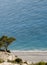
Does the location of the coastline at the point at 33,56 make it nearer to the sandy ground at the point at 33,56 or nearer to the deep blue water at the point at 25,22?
the sandy ground at the point at 33,56

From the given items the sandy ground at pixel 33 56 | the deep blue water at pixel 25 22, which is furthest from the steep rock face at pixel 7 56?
the deep blue water at pixel 25 22

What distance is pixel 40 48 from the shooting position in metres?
26.8

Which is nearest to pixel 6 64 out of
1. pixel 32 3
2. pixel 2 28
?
pixel 2 28

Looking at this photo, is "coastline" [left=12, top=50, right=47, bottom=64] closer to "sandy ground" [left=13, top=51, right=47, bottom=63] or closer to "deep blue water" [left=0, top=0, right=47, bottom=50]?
"sandy ground" [left=13, top=51, right=47, bottom=63]

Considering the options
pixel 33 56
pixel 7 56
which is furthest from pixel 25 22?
pixel 7 56

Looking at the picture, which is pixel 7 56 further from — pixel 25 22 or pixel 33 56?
pixel 25 22

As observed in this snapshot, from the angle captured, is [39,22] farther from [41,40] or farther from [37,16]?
[41,40]

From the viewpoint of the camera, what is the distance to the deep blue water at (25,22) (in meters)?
28.8

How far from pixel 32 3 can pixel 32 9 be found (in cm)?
449

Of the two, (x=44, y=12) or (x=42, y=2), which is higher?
(x=42, y=2)

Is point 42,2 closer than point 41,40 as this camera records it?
No

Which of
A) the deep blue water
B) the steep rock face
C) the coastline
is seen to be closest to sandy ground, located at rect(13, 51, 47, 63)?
the coastline

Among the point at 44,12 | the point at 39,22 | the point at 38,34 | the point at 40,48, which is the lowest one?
the point at 40,48

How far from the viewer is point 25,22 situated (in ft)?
121
